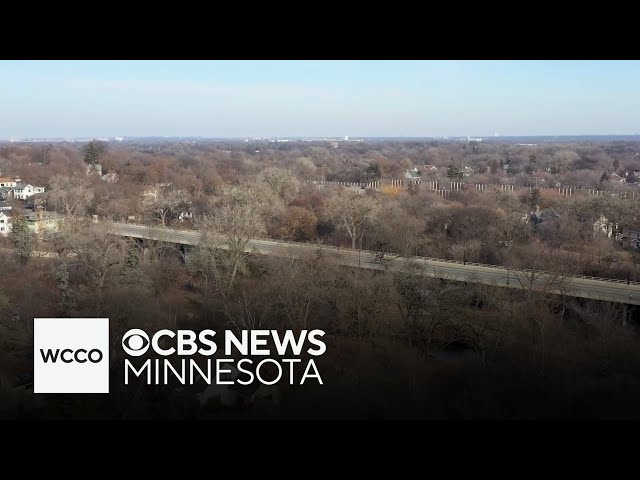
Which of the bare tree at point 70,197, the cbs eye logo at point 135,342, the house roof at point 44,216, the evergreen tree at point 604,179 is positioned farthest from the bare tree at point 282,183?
the evergreen tree at point 604,179

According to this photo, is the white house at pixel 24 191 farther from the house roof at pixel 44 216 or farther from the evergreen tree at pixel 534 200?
the evergreen tree at pixel 534 200

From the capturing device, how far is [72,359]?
3.12 meters

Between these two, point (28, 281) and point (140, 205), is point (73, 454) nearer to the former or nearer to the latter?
point (28, 281)

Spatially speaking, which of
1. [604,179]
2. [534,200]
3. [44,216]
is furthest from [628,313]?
[604,179]

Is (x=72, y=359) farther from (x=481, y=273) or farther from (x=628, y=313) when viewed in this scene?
(x=628, y=313)

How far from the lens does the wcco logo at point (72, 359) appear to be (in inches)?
125

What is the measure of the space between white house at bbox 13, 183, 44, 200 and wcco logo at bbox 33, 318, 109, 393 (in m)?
9.62

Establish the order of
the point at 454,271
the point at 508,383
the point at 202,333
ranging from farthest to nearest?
1. the point at 454,271
2. the point at 202,333
3. the point at 508,383

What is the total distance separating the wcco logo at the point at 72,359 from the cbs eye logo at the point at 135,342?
0.27m

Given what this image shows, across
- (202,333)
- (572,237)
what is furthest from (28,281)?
(572,237)

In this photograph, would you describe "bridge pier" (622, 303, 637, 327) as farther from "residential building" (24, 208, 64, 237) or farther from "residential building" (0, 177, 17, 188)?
"residential building" (0, 177, 17, 188)

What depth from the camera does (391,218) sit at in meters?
8.95
